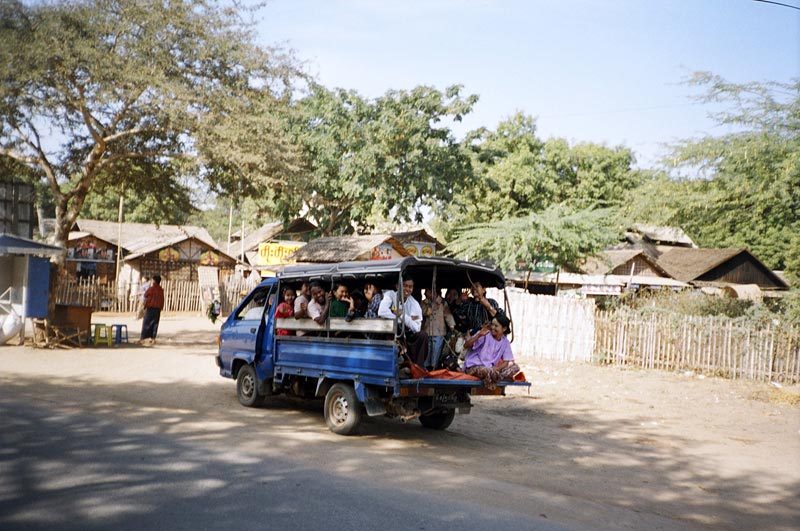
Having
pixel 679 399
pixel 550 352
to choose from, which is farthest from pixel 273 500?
pixel 550 352

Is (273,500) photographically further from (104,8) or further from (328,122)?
(328,122)

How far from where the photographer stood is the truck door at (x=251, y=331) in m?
10.8

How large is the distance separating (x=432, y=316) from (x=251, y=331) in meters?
3.15

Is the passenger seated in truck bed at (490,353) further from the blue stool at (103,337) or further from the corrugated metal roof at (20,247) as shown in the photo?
the blue stool at (103,337)

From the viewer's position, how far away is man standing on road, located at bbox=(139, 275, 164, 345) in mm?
18875

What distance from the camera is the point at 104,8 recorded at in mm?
15242

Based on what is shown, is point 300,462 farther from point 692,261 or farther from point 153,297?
point 692,261

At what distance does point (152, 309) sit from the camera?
1919cm

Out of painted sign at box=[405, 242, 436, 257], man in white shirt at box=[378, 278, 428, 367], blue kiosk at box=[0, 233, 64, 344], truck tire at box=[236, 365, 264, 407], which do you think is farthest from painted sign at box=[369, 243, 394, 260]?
man in white shirt at box=[378, 278, 428, 367]

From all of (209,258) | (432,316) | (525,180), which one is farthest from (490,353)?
(209,258)

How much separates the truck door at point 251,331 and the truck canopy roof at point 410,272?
2.58 feet

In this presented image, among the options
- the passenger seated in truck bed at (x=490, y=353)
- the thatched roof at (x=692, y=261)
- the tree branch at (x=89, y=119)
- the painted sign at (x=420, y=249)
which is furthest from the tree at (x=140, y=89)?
the thatched roof at (x=692, y=261)

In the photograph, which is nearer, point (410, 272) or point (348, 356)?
point (348, 356)

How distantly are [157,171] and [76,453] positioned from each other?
1366 cm
